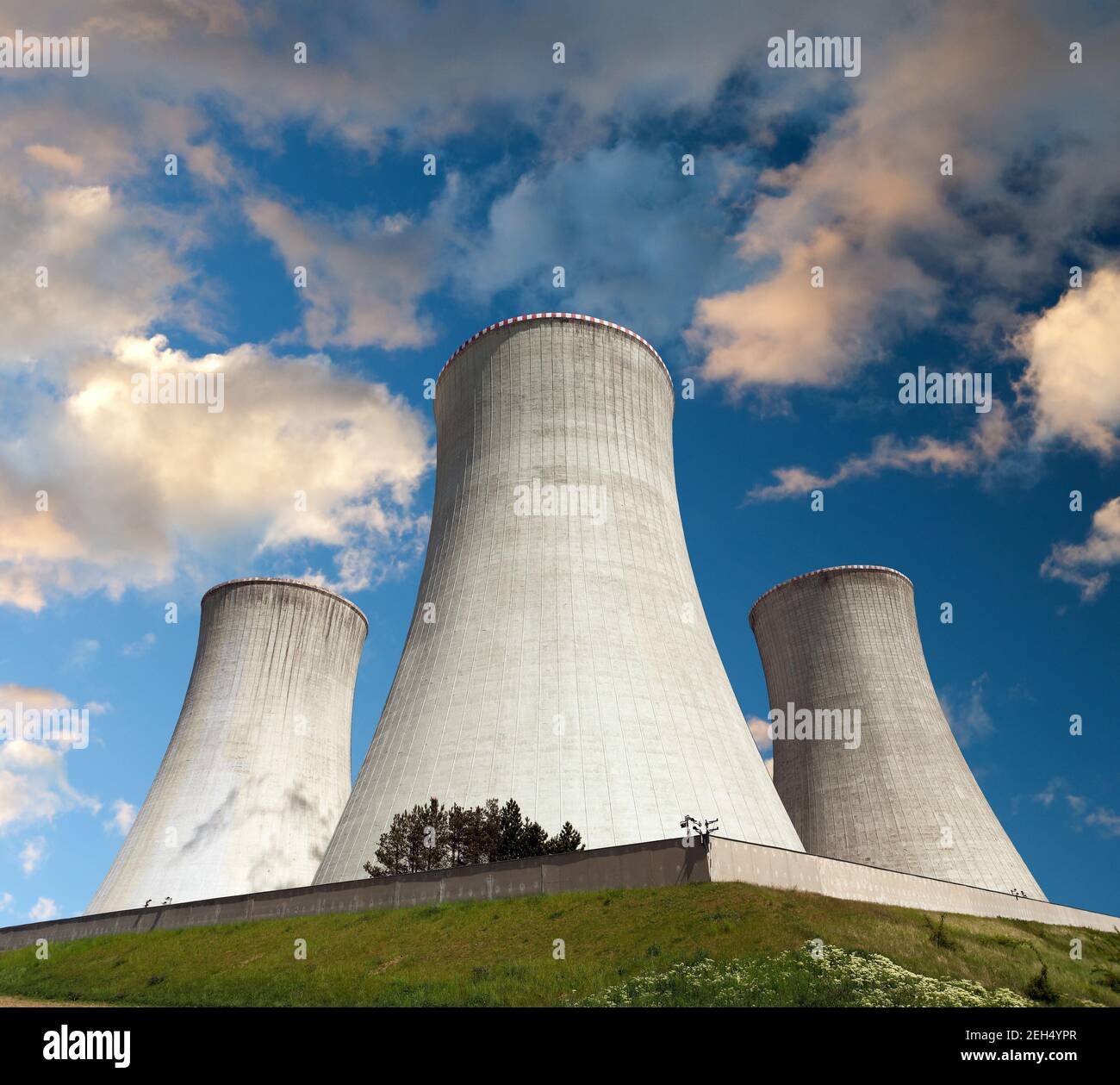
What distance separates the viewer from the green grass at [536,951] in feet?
35.1

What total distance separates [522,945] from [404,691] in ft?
31.0

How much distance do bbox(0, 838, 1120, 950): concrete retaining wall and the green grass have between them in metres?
0.36

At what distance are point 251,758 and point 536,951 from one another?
20.3 m

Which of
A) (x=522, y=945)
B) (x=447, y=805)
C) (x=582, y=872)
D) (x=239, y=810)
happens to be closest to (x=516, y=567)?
(x=447, y=805)

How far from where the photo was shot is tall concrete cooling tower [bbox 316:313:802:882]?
18.2m

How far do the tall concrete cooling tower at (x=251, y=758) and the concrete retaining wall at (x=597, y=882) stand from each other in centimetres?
905

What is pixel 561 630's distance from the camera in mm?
19859

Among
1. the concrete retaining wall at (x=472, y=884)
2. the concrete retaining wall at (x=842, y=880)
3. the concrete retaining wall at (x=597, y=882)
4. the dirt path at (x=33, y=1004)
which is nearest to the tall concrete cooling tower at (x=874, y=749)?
the concrete retaining wall at (x=842, y=880)

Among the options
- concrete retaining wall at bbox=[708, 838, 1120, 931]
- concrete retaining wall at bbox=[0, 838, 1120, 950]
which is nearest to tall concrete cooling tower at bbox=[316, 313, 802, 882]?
concrete retaining wall at bbox=[0, 838, 1120, 950]

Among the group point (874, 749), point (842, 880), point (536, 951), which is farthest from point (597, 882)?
point (874, 749)

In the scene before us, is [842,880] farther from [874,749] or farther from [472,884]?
[874,749]

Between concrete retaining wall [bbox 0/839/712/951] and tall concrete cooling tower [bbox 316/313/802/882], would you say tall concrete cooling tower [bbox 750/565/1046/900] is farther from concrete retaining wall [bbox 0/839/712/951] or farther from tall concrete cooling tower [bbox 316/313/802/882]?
concrete retaining wall [bbox 0/839/712/951]
